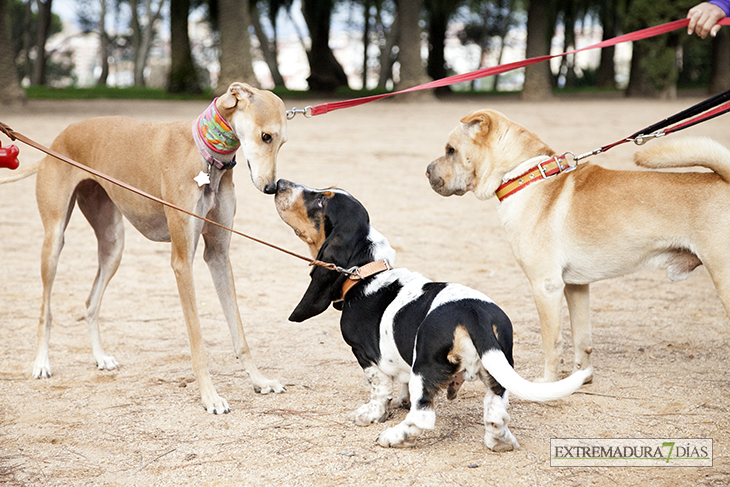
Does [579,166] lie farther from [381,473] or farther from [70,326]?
[70,326]

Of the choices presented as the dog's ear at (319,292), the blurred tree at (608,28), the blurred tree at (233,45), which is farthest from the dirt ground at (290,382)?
the blurred tree at (608,28)

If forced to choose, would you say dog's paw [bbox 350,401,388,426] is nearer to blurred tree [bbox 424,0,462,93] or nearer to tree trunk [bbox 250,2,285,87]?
blurred tree [bbox 424,0,462,93]

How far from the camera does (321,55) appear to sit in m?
32.9

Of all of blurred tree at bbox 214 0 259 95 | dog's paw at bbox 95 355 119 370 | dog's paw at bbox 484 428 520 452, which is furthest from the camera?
blurred tree at bbox 214 0 259 95

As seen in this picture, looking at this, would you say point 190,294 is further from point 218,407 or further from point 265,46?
point 265,46

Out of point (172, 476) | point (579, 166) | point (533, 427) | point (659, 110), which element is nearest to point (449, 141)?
point (579, 166)

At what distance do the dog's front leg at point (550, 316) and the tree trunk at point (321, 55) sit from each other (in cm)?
2924

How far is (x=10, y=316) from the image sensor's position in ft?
19.9

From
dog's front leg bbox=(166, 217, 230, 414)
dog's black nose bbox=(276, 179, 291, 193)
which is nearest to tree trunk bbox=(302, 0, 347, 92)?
dog's front leg bbox=(166, 217, 230, 414)

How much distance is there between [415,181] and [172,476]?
8.97m

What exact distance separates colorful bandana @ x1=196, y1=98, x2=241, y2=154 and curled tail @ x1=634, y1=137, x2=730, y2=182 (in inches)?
99.0

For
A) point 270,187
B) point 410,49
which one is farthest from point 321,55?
point 270,187

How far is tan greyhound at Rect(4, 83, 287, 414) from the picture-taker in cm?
402

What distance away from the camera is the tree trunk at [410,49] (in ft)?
76.8
